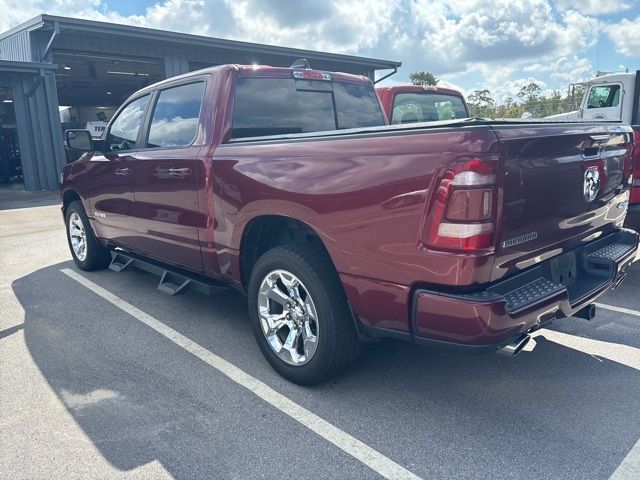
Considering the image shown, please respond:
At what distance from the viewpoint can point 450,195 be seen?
2.27 m

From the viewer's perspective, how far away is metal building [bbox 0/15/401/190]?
15.8 m

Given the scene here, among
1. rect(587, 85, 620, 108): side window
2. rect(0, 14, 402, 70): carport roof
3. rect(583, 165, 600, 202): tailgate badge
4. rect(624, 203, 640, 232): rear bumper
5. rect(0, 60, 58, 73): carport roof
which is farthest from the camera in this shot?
rect(0, 14, 402, 70): carport roof

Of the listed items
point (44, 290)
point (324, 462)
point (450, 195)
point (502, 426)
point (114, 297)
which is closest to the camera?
point (450, 195)

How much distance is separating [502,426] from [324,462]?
0.97m

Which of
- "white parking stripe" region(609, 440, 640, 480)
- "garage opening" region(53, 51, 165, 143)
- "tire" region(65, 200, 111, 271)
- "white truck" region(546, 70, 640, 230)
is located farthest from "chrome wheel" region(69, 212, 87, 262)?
"garage opening" region(53, 51, 165, 143)

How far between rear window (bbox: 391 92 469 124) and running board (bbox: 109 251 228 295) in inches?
146

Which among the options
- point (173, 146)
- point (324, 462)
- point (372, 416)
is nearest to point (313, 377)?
point (372, 416)

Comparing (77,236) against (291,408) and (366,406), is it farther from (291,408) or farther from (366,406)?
(366,406)

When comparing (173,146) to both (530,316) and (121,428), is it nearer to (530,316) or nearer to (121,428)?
(121,428)

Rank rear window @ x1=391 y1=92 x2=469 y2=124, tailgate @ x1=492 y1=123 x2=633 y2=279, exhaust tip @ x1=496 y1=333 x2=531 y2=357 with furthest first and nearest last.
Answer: rear window @ x1=391 y1=92 x2=469 y2=124 < exhaust tip @ x1=496 y1=333 x2=531 y2=357 < tailgate @ x1=492 y1=123 x2=633 y2=279

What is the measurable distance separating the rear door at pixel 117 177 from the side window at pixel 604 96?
1093cm

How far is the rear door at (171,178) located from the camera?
3.80 metres

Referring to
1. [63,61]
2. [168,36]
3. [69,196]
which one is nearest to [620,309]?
[69,196]

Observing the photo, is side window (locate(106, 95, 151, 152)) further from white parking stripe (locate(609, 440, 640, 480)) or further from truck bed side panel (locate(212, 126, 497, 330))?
white parking stripe (locate(609, 440, 640, 480))
